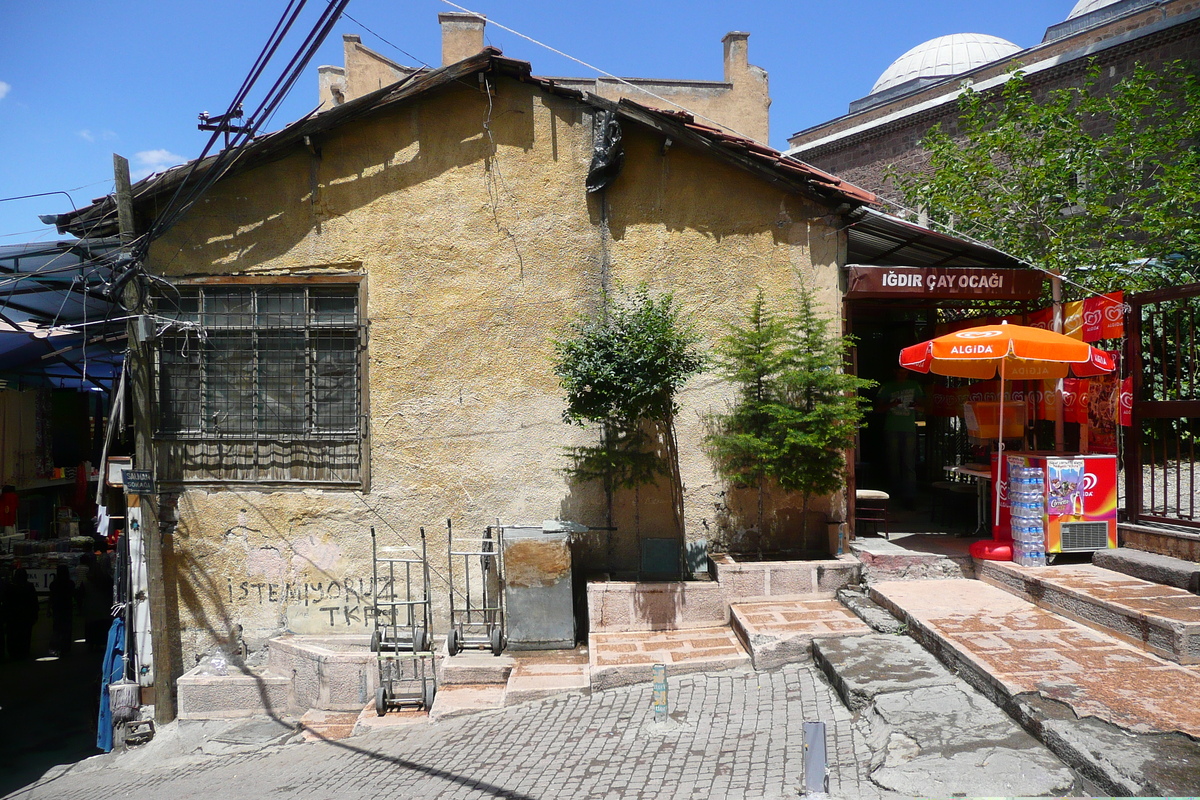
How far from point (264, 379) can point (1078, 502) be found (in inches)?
355

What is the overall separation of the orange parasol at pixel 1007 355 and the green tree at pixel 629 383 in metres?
2.46

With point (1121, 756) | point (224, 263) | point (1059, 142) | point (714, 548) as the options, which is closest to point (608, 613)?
point (714, 548)

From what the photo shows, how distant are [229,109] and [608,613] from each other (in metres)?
6.43

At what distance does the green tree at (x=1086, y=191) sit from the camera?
12875 millimetres

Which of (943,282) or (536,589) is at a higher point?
(943,282)

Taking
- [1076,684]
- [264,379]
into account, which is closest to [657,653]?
[1076,684]

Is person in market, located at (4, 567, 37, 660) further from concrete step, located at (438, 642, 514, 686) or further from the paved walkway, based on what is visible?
the paved walkway

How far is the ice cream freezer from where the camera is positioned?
300 inches

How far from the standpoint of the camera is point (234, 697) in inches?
349

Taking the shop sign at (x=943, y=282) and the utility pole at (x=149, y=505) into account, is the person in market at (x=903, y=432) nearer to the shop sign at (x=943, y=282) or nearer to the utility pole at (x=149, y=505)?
the shop sign at (x=943, y=282)

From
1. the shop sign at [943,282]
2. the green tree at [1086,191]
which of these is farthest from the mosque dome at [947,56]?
the shop sign at [943,282]

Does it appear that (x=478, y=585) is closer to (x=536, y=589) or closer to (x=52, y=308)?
(x=536, y=589)

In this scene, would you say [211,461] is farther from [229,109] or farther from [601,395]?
[601,395]

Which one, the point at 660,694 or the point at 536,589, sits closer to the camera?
the point at 660,694
